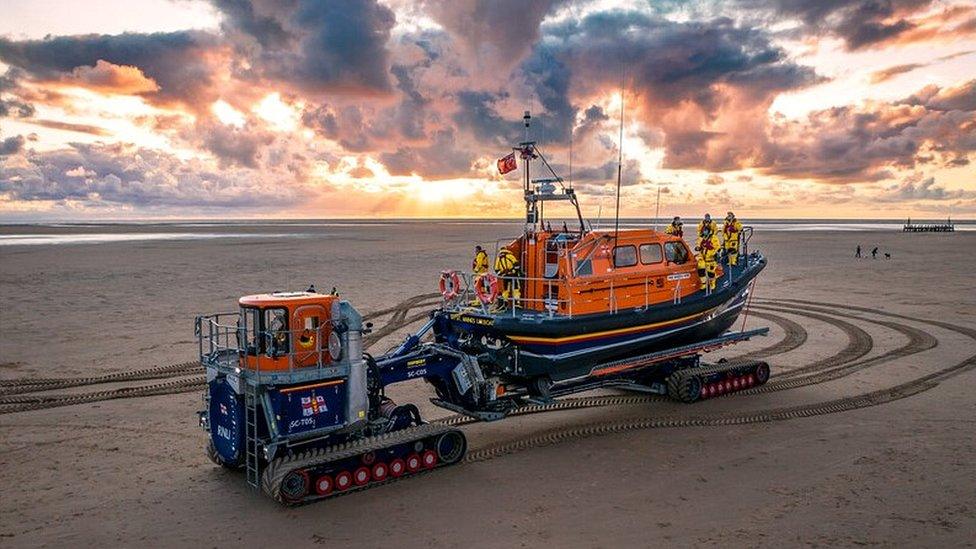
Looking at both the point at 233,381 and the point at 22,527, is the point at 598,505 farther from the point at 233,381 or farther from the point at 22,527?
the point at 22,527

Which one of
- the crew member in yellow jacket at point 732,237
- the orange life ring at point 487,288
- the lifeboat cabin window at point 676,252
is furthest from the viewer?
the crew member in yellow jacket at point 732,237

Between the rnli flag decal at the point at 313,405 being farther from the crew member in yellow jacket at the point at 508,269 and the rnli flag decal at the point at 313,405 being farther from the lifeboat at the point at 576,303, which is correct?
the crew member in yellow jacket at the point at 508,269

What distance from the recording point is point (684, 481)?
8641 mm

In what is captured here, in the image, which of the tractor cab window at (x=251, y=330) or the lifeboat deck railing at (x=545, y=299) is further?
the lifeboat deck railing at (x=545, y=299)

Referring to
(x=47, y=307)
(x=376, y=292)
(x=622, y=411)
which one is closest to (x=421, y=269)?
(x=376, y=292)

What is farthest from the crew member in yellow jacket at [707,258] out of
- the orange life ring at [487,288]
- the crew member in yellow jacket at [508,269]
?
the orange life ring at [487,288]

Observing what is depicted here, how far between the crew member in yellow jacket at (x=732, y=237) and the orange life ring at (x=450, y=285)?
6662 mm

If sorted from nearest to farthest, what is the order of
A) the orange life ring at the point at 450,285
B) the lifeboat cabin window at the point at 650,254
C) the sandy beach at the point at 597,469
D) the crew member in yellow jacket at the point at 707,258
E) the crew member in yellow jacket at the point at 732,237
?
the sandy beach at the point at 597,469
the orange life ring at the point at 450,285
the lifeboat cabin window at the point at 650,254
the crew member in yellow jacket at the point at 707,258
the crew member in yellow jacket at the point at 732,237

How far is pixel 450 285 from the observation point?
11.8m

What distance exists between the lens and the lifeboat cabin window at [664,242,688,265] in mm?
12844

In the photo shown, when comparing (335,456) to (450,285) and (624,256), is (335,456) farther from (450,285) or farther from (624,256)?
(624,256)

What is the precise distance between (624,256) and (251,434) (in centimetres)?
709

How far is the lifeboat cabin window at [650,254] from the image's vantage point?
1241 centimetres

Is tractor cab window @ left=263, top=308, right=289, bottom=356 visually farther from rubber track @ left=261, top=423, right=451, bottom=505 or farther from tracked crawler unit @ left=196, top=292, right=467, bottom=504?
rubber track @ left=261, top=423, right=451, bottom=505
